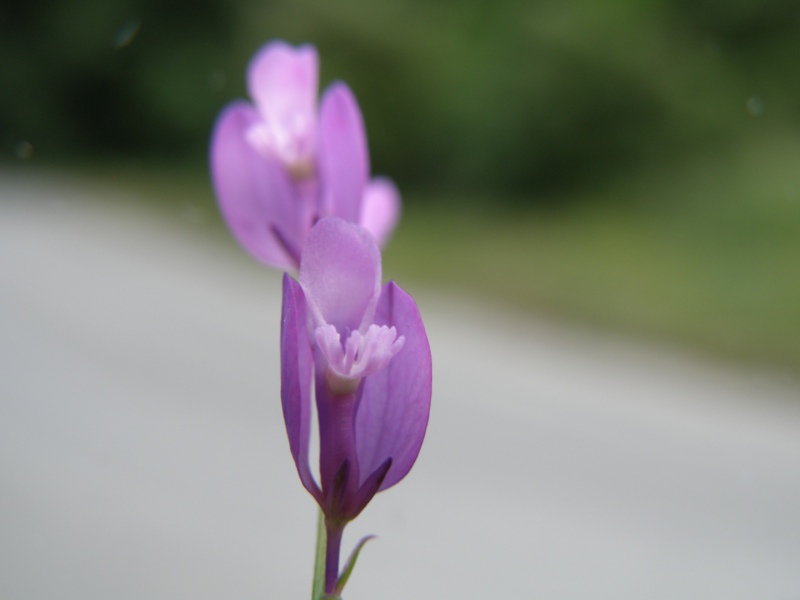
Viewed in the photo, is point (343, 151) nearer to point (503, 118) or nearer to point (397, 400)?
point (397, 400)

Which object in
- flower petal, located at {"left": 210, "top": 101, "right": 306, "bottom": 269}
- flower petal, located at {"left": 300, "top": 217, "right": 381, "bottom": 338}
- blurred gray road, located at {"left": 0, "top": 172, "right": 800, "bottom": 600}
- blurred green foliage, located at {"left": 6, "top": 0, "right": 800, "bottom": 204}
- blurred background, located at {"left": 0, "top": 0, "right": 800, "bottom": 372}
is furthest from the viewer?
blurred green foliage, located at {"left": 6, "top": 0, "right": 800, "bottom": 204}

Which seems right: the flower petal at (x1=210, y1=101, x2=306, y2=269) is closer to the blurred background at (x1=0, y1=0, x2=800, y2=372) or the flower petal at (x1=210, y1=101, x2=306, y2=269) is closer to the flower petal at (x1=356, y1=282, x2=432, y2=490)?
the flower petal at (x1=356, y1=282, x2=432, y2=490)

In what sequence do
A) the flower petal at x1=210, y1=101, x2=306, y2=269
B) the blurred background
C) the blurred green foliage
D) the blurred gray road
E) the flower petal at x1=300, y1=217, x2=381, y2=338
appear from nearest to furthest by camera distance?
1. the flower petal at x1=300, y1=217, x2=381, y2=338
2. the flower petal at x1=210, y1=101, x2=306, y2=269
3. the blurred gray road
4. the blurred background
5. the blurred green foliage

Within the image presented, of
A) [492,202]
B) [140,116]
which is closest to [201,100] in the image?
[140,116]

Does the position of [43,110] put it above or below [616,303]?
above

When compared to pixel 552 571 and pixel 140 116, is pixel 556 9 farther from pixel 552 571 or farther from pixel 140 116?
pixel 552 571

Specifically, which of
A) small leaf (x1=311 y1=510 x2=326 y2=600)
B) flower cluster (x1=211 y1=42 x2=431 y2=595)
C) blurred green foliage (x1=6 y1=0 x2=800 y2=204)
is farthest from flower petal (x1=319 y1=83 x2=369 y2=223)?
blurred green foliage (x1=6 y1=0 x2=800 y2=204)

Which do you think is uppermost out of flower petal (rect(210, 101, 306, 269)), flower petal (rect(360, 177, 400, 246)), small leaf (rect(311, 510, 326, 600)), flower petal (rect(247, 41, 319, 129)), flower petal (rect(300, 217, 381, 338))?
flower petal (rect(247, 41, 319, 129))
